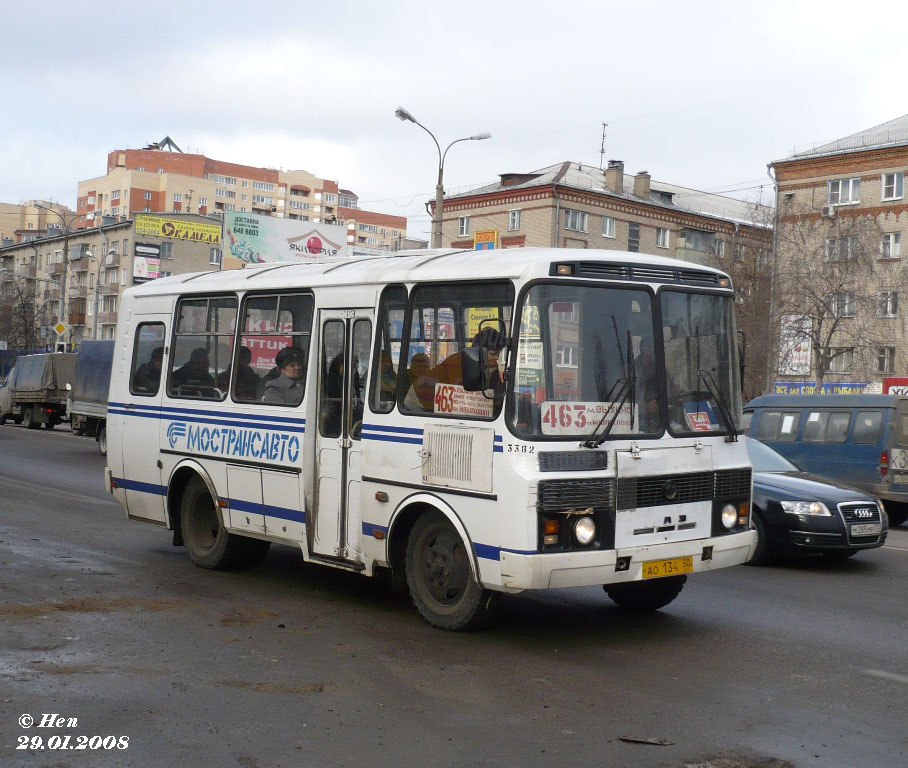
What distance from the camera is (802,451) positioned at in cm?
1822

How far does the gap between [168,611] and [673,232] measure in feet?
209

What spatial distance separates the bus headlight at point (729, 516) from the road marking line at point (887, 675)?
1442 millimetres

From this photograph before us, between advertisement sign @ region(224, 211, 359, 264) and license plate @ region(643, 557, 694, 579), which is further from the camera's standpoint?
advertisement sign @ region(224, 211, 359, 264)

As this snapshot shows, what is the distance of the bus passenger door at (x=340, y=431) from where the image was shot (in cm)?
834

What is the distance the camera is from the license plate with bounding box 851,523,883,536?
11.3 m

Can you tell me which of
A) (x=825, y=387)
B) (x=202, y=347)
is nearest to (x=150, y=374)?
(x=202, y=347)

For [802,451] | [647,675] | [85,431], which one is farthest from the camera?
[85,431]

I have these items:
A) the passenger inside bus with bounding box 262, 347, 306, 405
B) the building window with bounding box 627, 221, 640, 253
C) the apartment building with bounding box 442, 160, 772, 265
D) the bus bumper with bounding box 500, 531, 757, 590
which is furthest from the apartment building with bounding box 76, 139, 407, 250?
the bus bumper with bounding box 500, 531, 757, 590

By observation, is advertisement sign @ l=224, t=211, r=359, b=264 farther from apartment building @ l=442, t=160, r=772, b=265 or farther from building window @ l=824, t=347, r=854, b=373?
building window @ l=824, t=347, r=854, b=373

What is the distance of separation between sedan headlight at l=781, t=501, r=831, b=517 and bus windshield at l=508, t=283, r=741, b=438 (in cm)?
373

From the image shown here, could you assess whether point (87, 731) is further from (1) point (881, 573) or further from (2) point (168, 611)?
(1) point (881, 573)

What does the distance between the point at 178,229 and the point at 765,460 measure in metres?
85.0

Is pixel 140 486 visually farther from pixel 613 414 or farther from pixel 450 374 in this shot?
pixel 613 414

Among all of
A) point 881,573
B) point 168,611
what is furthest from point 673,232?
point 168,611
